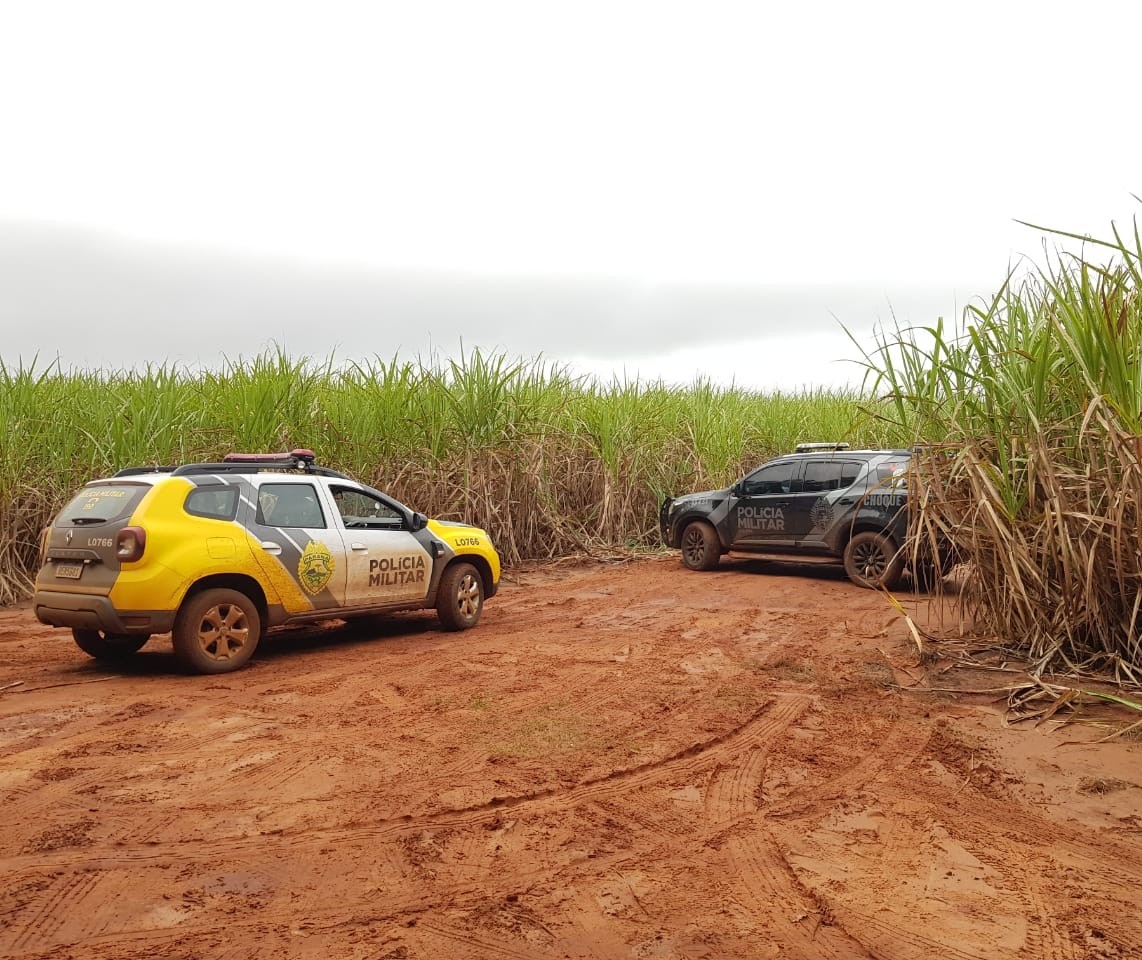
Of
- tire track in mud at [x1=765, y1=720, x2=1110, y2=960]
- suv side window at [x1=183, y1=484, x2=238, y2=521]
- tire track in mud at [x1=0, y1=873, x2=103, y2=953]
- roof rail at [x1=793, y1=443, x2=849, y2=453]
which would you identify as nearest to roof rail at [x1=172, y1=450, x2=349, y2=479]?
suv side window at [x1=183, y1=484, x2=238, y2=521]

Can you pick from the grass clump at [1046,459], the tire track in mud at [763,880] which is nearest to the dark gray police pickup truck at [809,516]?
the grass clump at [1046,459]

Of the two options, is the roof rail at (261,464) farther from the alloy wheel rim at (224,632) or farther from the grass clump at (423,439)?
the grass clump at (423,439)

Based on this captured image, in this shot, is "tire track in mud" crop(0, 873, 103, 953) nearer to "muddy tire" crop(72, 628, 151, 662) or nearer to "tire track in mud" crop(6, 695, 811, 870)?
"tire track in mud" crop(6, 695, 811, 870)

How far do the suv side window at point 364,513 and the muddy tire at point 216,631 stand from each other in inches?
58.0

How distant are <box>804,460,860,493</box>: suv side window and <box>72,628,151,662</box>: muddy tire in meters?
9.26

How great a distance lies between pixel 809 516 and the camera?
563 inches

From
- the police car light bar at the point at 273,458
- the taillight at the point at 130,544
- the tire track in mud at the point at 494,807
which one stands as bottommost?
the tire track in mud at the point at 494,807


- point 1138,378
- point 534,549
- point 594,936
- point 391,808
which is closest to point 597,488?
point 534,549

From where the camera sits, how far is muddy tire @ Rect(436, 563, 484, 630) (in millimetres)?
10352

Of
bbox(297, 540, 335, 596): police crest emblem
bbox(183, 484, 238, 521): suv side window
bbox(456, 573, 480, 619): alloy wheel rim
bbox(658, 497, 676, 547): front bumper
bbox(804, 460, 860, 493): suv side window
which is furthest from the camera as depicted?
bbox(658, 497, 676, 547): front bumper

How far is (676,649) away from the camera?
9156mm

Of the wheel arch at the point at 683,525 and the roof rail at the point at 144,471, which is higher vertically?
the roof rail at the point at 144,471

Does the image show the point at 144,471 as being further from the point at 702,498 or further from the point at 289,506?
the point at 702,498

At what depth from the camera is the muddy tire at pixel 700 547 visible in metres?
15.5
